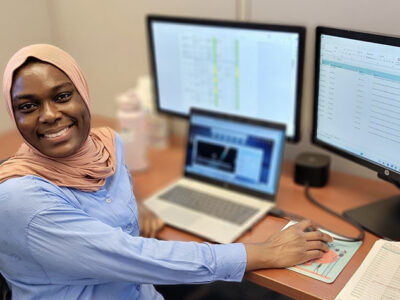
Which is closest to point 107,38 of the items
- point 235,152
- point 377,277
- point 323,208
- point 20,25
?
point 20,25

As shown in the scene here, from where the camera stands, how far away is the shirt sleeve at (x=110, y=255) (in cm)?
93

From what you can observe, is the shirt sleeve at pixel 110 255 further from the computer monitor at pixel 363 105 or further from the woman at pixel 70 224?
the computer monitor at pixel 363 105

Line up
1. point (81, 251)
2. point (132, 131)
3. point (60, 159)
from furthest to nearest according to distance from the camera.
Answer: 1. point (132, 131)
2. point (60, 159)
3. point (81, 251)

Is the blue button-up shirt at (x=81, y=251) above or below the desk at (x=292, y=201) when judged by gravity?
above

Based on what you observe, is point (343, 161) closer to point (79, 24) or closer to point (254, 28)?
point (254, 28)

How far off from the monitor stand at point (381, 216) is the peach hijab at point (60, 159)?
0.65m

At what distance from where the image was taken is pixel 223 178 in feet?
4.78

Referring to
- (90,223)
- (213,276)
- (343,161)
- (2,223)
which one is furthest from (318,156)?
(2,223)

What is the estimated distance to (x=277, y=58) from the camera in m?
1.37

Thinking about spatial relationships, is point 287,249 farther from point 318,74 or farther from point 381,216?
point 318,74

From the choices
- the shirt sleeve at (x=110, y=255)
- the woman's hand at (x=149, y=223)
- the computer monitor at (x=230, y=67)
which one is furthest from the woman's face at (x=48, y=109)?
the computer monitor at (x=230, y=67)

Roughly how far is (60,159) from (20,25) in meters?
0.65

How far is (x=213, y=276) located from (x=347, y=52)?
0.62m

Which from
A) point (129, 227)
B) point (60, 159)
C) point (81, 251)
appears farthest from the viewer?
point (129, 227)
